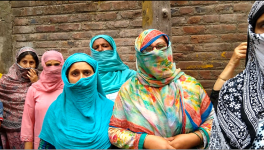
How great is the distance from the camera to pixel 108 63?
3.13 m

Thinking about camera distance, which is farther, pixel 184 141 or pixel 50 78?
pixel 50 78

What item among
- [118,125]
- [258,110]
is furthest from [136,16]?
[258,110]

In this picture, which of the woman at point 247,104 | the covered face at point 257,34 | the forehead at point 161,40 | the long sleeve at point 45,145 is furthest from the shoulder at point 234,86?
the long sleeve at point 45,145

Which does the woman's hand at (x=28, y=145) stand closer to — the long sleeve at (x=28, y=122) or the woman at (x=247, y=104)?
the long sleeve at (x=28, y=122)

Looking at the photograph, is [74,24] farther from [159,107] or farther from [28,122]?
[159,107]

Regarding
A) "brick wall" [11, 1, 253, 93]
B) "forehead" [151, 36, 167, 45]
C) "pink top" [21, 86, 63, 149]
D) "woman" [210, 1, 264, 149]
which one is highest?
"brick wall" [11, 1, 253, 93]

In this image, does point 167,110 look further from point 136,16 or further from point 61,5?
point 61,5

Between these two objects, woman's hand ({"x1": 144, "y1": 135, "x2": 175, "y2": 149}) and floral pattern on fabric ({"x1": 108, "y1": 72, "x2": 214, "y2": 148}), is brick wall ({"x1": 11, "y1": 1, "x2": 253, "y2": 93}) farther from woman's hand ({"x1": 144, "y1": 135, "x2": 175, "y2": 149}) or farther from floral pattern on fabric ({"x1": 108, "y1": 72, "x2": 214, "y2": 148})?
woman's hand ({"x1": 144, "y1": 135, "x2": 175, "y2": 149})

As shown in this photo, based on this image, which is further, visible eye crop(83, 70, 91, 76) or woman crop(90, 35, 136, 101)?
woman crop(90, 35, 136, 101)

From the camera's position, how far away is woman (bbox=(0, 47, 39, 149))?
3.15 m


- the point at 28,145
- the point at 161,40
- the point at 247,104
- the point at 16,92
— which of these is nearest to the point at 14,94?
the point at 16,92

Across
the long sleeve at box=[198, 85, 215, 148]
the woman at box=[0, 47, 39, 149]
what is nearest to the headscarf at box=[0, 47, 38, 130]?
the woman at box=[0, 47, 39, 149]

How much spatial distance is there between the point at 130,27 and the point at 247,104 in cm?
260

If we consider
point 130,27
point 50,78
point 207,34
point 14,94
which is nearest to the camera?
point 50,78
